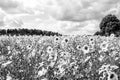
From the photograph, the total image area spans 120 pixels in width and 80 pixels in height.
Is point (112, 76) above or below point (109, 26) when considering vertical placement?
below

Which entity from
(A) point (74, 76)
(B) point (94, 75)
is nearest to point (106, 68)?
(A) point (74, 76)

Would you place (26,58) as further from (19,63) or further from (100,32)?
(100,32)

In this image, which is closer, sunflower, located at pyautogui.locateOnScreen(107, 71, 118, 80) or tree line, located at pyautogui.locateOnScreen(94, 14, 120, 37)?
sunflower, located at pyautogui.locateOnScreen(107, 71, 118, 80)

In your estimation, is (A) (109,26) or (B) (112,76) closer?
(B) (112,76)

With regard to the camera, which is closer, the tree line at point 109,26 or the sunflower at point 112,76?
the sunflower at point 112,76

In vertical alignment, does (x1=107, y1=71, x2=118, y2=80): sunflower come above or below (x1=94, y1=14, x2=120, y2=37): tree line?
below

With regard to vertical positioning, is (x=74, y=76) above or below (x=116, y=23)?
below

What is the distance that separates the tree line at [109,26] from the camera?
147 ft

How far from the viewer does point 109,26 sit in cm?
4559

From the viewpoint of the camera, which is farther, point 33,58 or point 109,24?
point 109,24

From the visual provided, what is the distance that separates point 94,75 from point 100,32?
40628 mm

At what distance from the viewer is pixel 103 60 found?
606 cm

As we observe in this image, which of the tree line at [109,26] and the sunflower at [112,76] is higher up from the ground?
the tree line at [109,26]

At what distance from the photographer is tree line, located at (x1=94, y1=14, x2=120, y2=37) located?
4494 cm
